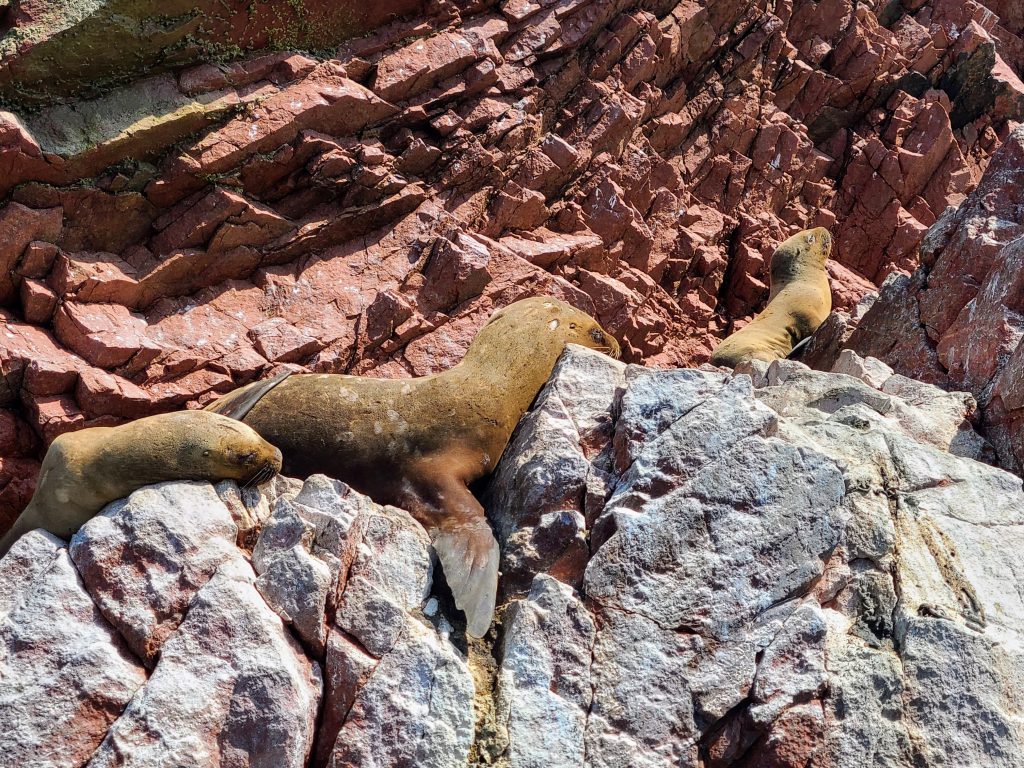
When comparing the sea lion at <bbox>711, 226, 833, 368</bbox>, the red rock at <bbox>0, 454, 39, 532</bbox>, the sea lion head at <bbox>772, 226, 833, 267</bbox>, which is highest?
the sea lion head at <bbox>772, 226, 833, 267</bbox>

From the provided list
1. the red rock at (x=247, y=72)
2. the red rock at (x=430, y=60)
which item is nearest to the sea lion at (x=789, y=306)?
the red rock at (x=430, y=60)

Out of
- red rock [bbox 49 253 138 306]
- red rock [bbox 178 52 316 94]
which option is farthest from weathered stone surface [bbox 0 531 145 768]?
red rock [bbox 178 52 316 94]

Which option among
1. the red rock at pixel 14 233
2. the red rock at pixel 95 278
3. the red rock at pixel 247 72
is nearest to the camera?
the red rock at pixel 14 233

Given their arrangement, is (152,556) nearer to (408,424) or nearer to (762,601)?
(408,424)

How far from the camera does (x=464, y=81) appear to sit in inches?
417

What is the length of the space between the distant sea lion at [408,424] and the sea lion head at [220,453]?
637 millimetres

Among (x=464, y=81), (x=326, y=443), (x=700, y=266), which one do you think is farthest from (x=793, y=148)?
(x=326, y=443)

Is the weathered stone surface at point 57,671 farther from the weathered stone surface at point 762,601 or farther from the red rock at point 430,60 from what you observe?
the red rock at point 430,60

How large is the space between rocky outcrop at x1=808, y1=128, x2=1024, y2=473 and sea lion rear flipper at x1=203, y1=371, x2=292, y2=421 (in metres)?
5.52

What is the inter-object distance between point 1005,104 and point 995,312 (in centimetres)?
783

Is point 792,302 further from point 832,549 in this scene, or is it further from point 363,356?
point 832,549

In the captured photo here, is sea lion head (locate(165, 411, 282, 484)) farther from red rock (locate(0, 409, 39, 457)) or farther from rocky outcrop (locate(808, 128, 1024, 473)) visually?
rocky outcrop (locate(808, 128, 1024, 473))

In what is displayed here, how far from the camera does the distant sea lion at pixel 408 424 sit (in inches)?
285

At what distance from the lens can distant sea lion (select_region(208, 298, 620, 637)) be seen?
23.7ft
